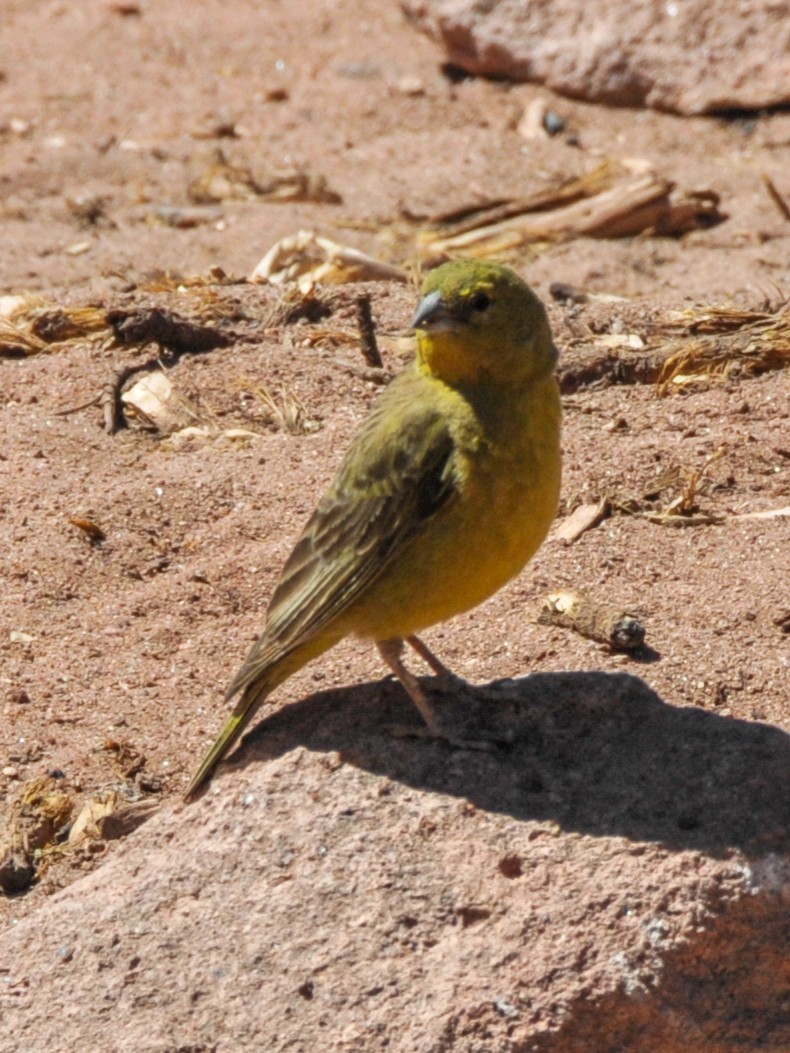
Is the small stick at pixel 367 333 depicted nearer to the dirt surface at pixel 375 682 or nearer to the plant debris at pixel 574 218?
the dirt surface at pixel 375 682

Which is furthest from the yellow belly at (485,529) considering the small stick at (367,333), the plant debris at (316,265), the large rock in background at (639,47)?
the large rock in background at (639,47)

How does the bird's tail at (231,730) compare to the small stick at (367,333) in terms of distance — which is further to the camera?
the small stick at (367,333)

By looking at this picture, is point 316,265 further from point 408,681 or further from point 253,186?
point 408,681

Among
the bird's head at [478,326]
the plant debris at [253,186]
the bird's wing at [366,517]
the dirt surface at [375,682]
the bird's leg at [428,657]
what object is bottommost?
the plant debris at [253,186]

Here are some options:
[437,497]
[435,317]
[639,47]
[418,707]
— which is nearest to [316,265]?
[639,47]

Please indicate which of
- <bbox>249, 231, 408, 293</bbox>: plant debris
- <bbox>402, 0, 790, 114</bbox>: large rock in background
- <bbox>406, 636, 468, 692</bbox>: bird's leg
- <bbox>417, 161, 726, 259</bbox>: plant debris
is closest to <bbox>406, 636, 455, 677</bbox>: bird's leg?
<bbox>406, 636, 468, 692</bbox>: bird's leg

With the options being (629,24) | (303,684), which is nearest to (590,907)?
(303,684)

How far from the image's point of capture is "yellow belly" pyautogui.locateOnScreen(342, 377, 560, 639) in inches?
173

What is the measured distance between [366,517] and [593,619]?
33.3 inches

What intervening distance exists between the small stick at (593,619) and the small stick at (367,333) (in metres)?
1.81

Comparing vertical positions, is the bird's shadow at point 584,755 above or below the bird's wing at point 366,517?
below

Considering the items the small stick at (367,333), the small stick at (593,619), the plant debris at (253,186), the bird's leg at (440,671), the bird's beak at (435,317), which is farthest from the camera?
the plant debris at (253,186)

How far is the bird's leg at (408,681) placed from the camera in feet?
14.9

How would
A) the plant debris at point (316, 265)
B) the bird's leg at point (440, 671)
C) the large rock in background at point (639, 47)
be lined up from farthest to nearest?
the large rock in background at point (639, 47), the plant debris at point (316, 265), the bird's leg at point (440, 671)
